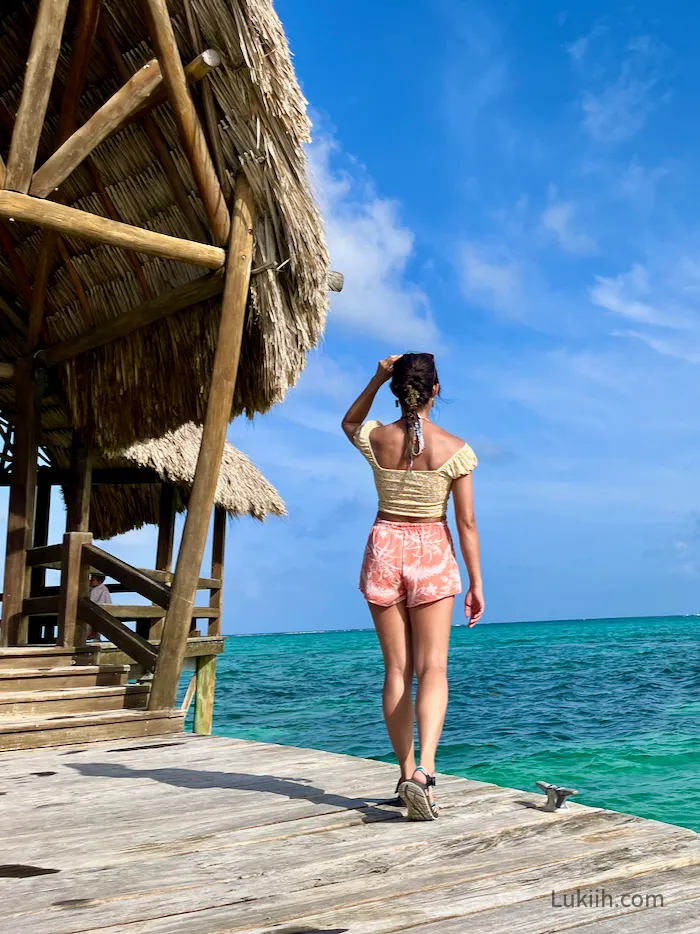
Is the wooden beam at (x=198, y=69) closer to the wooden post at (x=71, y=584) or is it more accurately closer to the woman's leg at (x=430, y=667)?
the wooden post at (x=71, y=584)

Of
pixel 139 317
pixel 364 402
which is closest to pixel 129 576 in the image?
pixel 139 317

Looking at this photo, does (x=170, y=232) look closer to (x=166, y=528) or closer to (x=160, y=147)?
(x=160, y=147)

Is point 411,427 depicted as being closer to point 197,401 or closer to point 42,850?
point 42,850

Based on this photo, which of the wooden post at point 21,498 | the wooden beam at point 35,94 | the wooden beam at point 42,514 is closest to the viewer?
the wooden beam at point 35,94

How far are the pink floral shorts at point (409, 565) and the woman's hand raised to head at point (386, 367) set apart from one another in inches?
18.4

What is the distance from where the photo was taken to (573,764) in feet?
31.8

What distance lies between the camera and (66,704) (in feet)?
16.0

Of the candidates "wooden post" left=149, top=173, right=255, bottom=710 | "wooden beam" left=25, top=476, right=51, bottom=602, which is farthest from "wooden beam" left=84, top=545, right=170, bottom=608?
"wooden beam" left=25, top=476, right=51, bottom=602

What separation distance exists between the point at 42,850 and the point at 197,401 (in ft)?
13.1

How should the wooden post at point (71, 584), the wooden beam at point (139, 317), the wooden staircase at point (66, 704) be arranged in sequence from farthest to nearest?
the wooden post at point (71, 584) → the wooden beam at point (139, 317) → the wooden staircase at point (66, 704)

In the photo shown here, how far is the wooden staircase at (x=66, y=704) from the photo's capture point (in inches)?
177

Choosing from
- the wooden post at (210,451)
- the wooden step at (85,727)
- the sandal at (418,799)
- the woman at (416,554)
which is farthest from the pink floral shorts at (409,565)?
the wooden step at (85,727)

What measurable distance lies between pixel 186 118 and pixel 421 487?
3013 millimetres

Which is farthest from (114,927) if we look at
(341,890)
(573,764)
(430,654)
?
(573,764)
